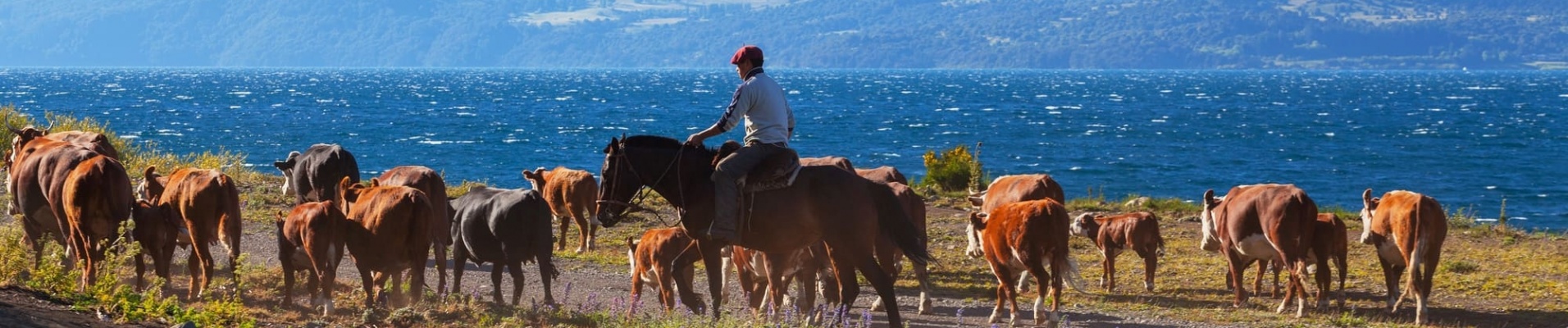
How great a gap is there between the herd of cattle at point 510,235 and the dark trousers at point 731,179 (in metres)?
0.98

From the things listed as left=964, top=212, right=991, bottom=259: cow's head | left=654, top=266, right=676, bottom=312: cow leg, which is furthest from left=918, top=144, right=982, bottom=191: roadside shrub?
left=654, top=266, right=676, bottom=312: cow leg

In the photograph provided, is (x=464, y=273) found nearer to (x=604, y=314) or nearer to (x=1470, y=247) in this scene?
(x=604, y=314)

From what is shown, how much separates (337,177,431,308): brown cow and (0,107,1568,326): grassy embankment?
35 centimetres

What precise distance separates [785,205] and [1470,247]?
11.5 m

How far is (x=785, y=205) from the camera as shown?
41.2 feet

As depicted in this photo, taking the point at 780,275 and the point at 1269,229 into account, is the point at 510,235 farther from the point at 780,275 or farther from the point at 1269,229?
the point at 1269,229

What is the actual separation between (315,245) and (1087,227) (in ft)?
26.1

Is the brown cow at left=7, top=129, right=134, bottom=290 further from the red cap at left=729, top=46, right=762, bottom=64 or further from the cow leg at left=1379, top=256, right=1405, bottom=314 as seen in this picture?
the cow leg at left=1379, top=256, right=1405, bottom=314

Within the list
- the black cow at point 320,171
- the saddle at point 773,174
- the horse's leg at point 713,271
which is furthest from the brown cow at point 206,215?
the saddle at point 773,174

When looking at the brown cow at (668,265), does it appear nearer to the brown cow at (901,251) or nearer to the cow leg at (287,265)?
the brown cow at (901,251)

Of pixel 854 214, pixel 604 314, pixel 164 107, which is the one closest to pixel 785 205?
pixel 854 214

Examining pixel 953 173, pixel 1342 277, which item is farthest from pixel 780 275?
pixel 953 173

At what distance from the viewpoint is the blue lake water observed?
58625 millimetres

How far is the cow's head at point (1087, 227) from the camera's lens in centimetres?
1702
